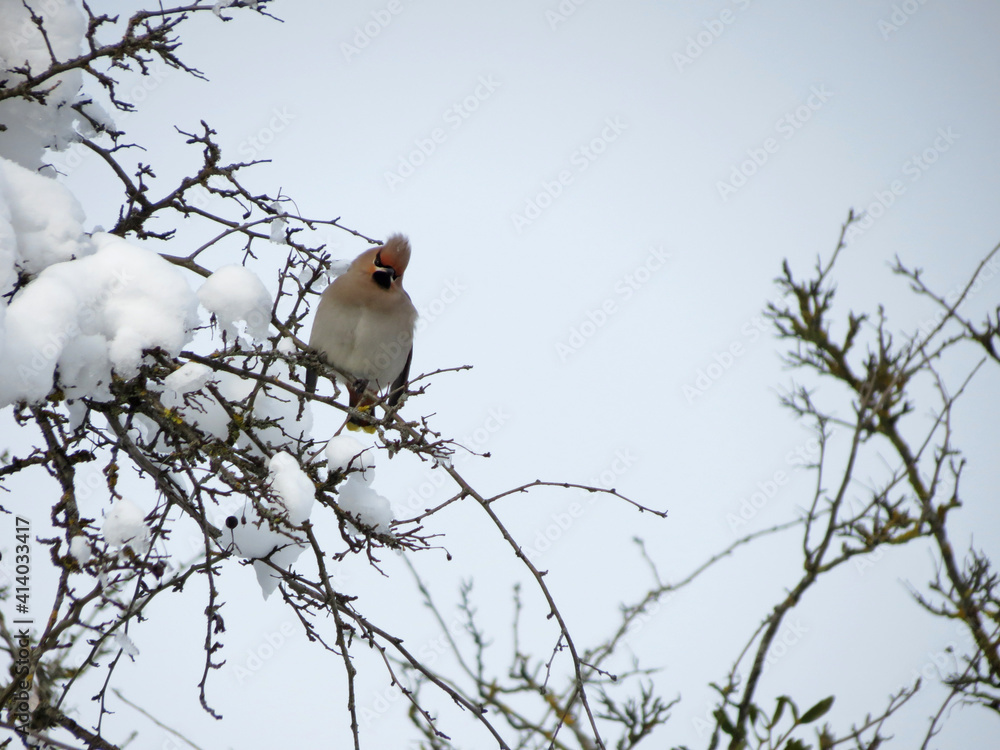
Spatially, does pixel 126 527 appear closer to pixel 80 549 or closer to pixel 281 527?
pixel 80 549

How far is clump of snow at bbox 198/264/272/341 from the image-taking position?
2174 mm

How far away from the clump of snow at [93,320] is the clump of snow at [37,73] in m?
0.37

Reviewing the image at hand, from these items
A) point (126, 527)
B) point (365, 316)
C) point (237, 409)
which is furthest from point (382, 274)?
point (126, 527)

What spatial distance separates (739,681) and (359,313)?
2.46 metres

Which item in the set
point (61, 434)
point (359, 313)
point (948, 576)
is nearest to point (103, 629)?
point (61, 434)

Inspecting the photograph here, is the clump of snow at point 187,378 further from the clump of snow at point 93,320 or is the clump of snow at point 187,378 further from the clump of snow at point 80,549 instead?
the clump of snow at point 80,549

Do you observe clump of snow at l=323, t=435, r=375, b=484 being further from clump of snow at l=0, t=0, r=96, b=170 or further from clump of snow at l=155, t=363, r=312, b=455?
clump of snow at l=0, t=0, r=96, b=170

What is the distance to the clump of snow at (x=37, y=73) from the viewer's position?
214cm

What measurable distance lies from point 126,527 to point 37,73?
3.78ft

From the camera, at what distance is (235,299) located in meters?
2.17

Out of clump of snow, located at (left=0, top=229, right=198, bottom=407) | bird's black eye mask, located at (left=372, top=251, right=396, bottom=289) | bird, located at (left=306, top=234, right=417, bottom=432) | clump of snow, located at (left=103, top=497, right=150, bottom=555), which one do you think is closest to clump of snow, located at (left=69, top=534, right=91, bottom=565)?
clump of snow, located at (left=103, top=497, right=150, bottom=555)

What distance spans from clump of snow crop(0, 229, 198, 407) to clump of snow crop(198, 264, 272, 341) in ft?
0.30

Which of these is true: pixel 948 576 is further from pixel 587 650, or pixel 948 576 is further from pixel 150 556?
pixel 150 556

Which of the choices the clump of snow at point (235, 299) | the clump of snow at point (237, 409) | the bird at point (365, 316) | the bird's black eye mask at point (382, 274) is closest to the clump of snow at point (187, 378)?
the clump of snow at point (237, 409)
